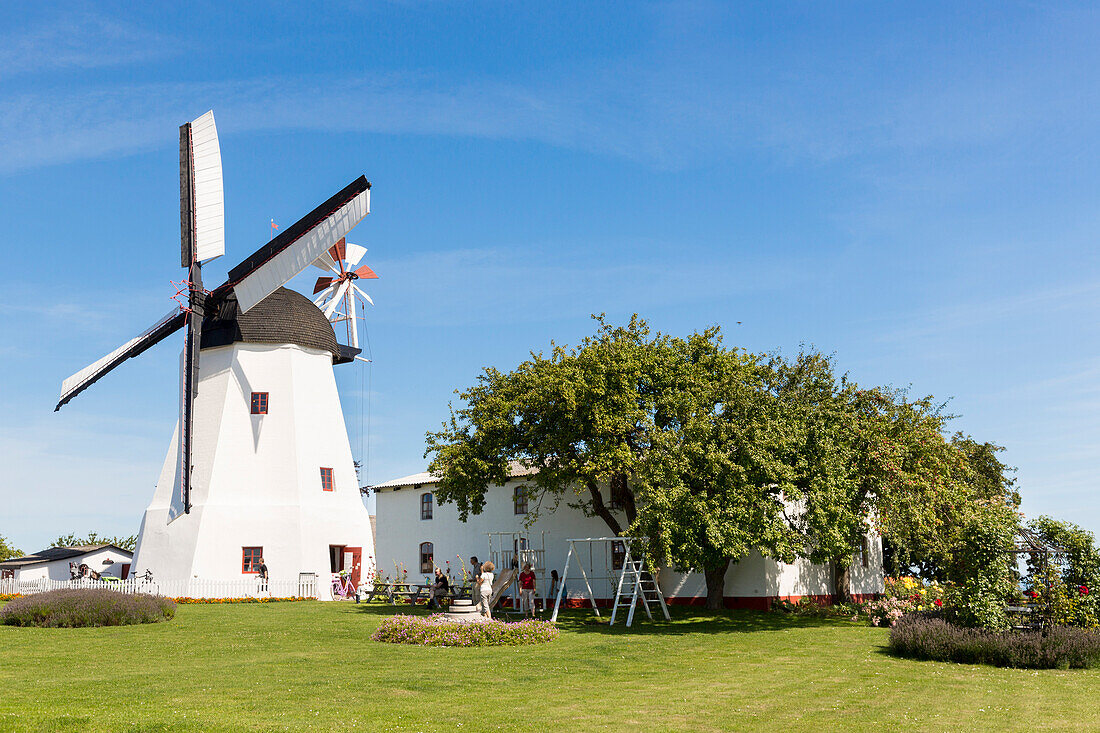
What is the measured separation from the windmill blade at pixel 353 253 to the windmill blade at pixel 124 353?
903cm

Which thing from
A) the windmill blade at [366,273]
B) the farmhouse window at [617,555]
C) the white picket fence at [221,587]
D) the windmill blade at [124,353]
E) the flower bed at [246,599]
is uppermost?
the windmill blade at [366,273]

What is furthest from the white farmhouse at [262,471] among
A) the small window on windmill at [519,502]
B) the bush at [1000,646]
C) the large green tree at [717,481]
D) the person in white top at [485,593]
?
the bush at [1000,646]

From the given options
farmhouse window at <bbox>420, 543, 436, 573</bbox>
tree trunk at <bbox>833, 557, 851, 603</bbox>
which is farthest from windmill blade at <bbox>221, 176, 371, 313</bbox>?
tree trunk at <bbox>833, 557, 851, 603</bbox>

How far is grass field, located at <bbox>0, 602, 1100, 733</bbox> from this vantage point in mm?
11219

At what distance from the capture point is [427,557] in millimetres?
38594

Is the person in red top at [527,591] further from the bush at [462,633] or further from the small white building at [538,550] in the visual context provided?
the bush at [462,633]

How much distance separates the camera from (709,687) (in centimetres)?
1424

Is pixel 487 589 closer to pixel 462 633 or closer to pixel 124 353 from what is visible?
pixel 462 633

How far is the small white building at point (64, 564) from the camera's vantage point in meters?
52.2

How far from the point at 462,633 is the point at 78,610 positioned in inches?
472

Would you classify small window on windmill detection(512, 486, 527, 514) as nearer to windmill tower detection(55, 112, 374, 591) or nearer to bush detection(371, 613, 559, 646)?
windmill tower detection(55, 112, 374, 591)

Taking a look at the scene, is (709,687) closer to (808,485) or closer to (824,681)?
(824,681)

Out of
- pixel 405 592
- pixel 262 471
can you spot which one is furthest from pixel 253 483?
pixel 405 592

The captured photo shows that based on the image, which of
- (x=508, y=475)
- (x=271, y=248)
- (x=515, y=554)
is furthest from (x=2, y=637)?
(x=271, y=248)
